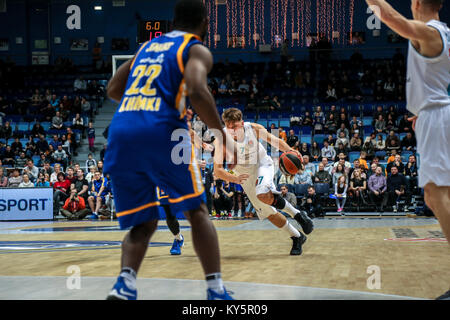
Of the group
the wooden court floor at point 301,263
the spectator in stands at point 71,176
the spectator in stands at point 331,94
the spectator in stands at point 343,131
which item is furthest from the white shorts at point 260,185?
the spectator in stands at point 331,94

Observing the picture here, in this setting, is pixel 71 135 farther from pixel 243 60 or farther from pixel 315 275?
pixel 315 275

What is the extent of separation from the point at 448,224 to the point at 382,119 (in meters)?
13.8

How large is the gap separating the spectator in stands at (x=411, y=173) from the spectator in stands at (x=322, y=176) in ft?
6.27

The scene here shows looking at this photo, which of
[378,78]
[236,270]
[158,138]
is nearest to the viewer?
[158,138]

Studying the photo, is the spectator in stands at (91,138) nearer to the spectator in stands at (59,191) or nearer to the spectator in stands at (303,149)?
the spectator in stands at (59,191)

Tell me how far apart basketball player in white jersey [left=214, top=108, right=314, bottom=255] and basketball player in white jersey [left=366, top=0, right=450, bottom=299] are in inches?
95.3

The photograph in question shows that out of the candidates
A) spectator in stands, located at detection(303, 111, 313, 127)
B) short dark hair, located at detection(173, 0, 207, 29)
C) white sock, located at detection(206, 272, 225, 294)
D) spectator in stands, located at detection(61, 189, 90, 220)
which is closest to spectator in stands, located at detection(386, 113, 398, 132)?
spectator in stands, located at detection(303, 111, 313, 127)

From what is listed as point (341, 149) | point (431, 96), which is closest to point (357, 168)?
point (341, 149)

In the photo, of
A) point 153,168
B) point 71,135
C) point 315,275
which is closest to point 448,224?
point 315,275

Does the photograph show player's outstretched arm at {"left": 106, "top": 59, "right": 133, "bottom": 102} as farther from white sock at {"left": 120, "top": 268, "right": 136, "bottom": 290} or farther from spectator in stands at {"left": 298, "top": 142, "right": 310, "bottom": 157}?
spectator in stands at {"left": 298, "top": 142, "right": 310, "bottom": 157}

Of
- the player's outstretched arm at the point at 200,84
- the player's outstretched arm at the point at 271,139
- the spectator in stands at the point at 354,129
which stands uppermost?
the player's outstretched arm at the point at 200,84

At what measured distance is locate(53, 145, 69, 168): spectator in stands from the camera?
16.7 metres

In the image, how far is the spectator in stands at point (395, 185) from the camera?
512 inches
